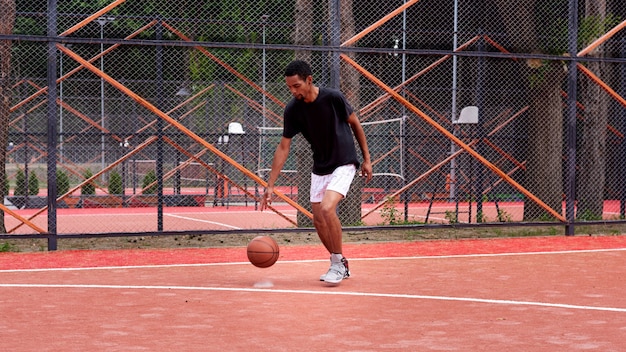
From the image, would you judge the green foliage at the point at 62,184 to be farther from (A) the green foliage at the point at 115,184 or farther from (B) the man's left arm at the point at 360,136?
(B) the man's left arm at the point at 360,136

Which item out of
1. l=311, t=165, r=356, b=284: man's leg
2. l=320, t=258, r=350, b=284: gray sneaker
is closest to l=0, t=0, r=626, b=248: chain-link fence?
l=311, t=165, r=356, b=284: man's leg

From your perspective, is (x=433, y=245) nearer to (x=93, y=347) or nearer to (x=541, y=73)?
(x=541, y=73)

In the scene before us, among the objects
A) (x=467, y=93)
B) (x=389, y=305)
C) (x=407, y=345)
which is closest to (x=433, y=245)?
(x=389, y=305)

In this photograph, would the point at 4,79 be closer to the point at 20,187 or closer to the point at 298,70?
the point at 298,70

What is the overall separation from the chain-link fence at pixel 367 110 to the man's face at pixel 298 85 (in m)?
3.28

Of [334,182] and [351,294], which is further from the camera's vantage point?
[334,182]

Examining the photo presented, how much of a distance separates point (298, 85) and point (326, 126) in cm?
53

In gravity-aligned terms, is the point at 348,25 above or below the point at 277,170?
above

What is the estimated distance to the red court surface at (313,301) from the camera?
6324mm

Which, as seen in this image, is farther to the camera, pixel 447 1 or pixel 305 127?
pixel 447 1

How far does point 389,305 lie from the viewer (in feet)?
25.6

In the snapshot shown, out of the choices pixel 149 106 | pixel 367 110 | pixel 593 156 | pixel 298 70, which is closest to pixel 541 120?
pixel 593 156

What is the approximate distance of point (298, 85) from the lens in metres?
8.76

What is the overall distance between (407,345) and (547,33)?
15.1 metres
